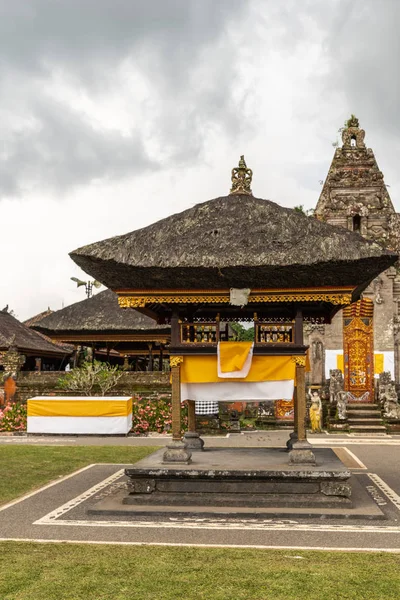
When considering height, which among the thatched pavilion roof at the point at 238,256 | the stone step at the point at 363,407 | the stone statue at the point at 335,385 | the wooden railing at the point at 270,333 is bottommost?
the stone step at the point at 363,407

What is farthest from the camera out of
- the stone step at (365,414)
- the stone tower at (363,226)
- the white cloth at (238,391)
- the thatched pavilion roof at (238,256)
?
the stone tower at (363,226)

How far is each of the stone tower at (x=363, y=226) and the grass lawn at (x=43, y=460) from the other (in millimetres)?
13727

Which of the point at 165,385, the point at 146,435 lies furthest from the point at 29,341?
the point at 146,435

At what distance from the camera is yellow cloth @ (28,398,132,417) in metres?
20.0

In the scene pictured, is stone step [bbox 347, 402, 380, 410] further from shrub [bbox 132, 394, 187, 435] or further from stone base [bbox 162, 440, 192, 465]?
stone base [bbox 162, 440, 192, 465]

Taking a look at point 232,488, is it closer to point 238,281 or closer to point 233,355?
point 233,355

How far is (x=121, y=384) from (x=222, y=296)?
14445 millimetres

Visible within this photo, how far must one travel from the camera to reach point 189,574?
6.04 m

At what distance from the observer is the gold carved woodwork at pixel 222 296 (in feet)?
31.4

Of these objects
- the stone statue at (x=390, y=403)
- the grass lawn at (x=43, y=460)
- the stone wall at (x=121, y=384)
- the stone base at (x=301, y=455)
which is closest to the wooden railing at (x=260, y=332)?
the stone base at (x=301, y=455)

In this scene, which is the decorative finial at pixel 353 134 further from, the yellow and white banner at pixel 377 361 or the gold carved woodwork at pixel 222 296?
the gold carved woodwork at pixel 222 296

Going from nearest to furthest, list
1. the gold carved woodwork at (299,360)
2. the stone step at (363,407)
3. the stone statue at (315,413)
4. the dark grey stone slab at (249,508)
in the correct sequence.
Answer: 1. the dark grey stone slab at (249,508)
2. the gold carved woodwork at (299,360)
3. the stone statue at (315,413)
4. the stone step at (363,407)

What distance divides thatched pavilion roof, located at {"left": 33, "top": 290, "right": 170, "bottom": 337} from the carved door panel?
7.70 meters

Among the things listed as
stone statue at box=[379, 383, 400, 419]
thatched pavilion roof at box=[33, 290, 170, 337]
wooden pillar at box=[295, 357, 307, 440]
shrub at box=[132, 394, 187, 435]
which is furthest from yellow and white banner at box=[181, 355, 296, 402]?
thatched pavilion roof at box=[33, 290, 170, 337]
